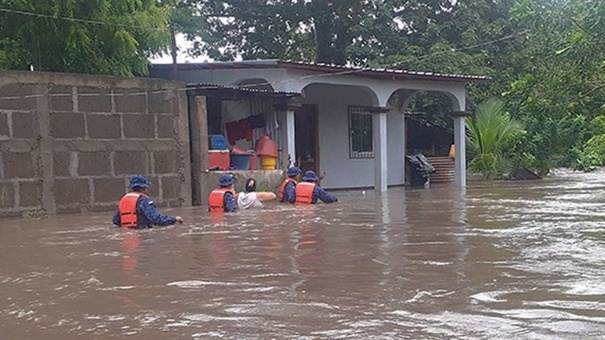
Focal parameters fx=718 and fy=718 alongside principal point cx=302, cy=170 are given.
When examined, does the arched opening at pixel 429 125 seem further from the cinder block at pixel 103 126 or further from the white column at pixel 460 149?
the cinder block at pixel 103 126

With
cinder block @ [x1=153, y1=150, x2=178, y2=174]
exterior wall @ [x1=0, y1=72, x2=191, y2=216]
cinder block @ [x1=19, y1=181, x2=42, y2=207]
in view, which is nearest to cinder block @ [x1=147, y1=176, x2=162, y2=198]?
exterior wall @ [x1=0, y1=72, x2=191, y2=216]

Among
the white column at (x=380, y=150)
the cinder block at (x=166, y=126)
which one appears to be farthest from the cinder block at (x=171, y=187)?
the white column at (x=380, y=150)

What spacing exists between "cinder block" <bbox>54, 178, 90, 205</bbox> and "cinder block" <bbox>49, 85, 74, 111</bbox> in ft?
4.25

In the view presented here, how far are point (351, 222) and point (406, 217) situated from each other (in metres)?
1.21

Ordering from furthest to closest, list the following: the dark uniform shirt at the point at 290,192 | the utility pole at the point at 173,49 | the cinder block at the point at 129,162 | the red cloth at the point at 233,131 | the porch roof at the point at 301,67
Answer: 1. the red cloth at the point at 233,131
2. the porch roof at the point at 301,67
3. the utility pole at the point at 173,49
4. the dark uniform shirt at the point at 290,192
5. the cinder block at the point at 129,162

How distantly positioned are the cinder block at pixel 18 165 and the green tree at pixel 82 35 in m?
2.85

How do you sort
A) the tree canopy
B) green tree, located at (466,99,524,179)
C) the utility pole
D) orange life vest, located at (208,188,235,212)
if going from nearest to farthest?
1. orange life vest, located at (208,188,235,212)
2. the tree canopy
3. the utility pole
4. green tree, located at (466,99,524,179)

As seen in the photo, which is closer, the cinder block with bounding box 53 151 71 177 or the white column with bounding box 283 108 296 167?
the cinder block with bounding box 53 151 71 177

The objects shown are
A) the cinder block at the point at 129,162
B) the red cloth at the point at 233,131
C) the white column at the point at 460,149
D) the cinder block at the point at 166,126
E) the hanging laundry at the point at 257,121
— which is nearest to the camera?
the cinder block at the point at 129,162

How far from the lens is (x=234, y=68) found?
16781 millimetres

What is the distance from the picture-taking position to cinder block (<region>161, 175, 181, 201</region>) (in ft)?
46.8

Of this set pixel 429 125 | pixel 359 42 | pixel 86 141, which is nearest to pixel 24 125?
pixel 86 141

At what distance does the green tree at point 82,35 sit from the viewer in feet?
45.1

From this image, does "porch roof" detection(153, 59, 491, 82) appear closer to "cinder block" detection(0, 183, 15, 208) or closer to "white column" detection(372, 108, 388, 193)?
"white column" detection(372, 108, 388, 193)
